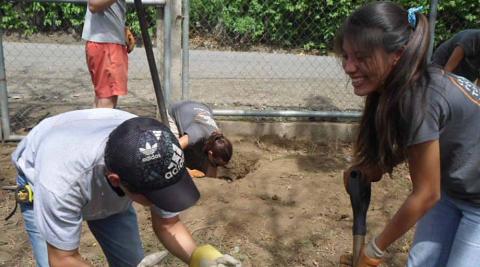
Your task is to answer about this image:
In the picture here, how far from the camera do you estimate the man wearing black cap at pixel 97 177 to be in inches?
56.9

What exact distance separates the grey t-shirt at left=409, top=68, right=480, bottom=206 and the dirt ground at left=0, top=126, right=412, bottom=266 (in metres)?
1.42

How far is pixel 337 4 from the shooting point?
634 centimetres

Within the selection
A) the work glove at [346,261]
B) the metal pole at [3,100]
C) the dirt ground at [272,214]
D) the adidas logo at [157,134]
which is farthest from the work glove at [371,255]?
the metal pole at [3,100]

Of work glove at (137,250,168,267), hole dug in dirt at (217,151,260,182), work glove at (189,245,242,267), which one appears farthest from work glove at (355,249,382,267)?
hole dug in dirt at (217,151,260,182)

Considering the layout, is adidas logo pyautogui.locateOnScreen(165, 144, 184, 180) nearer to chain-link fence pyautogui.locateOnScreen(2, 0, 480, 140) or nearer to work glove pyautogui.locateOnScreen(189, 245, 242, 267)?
work glove pyautogui.locateOnScreen(189, 245, 242, 267)

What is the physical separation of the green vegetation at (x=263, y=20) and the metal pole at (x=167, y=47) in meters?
1.78

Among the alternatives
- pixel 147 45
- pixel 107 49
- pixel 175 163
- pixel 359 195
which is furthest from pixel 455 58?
pixel 175 163

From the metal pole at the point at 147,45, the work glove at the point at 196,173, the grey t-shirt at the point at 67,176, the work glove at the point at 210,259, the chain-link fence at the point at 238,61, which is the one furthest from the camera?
the chain-link fence at the point at 238,61

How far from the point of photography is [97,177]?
1639 mm

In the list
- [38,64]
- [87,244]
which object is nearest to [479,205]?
[87,244]

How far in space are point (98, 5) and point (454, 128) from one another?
2.58 m

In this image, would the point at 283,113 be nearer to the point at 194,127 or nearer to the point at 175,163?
the point at 194,127

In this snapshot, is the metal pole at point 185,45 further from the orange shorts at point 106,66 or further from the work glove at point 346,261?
the work glove at point 346,261

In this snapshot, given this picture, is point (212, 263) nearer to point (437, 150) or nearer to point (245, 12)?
point (437, 150)
